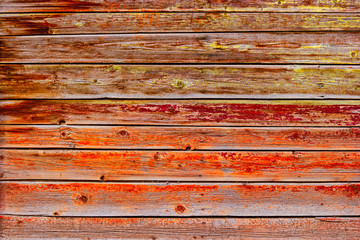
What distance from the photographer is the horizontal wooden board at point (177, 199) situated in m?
1.31

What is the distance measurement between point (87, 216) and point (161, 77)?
3.11ft

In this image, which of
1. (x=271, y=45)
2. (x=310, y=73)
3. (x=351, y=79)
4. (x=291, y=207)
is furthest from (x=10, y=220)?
(x=351, y=79)

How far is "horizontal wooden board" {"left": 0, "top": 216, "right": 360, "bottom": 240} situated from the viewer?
131 cm

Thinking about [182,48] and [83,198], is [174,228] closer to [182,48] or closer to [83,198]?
[83,198]

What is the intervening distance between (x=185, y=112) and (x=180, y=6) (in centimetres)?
62

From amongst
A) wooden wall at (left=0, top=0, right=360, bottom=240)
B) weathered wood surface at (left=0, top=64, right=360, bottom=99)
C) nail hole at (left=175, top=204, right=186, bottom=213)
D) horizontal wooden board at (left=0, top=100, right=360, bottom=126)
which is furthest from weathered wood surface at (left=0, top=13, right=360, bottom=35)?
nail hole at (left=175, top=204, right=186, bottom=213)

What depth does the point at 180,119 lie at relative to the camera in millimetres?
1288

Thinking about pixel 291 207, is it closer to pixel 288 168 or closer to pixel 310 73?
pixel 288 168

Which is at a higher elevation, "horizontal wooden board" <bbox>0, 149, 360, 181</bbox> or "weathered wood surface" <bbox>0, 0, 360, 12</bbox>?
"weathered wood surface" <bbox>0, 0, 360, 12</bbox>

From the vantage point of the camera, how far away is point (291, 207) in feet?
4.29

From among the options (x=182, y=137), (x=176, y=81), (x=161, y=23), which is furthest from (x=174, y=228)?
(x=161, y=23)

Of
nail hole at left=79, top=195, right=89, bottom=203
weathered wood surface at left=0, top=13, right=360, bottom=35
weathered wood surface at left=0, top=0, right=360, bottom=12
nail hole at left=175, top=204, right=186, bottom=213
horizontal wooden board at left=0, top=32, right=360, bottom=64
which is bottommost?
nail hole at left=175, top=204, right=186, bottom=213

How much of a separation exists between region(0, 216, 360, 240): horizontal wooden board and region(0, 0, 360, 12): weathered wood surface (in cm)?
124

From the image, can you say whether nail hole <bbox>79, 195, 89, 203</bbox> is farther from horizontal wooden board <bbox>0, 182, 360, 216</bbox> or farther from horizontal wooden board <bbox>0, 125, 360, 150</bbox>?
horizontal wooden board <bbox>0, 125, 360, 150</bbox>
